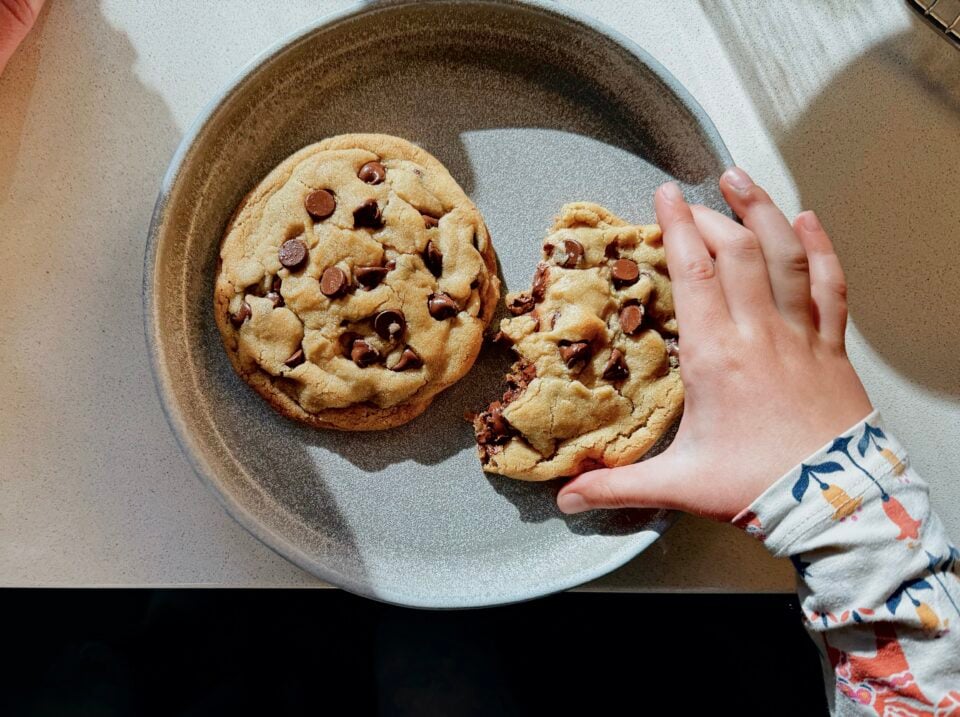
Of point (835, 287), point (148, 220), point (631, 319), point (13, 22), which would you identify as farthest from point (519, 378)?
point (13, 22)

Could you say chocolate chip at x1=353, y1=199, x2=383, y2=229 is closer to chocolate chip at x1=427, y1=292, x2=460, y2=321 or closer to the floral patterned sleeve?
chocolate chip at x1=427, y1=292, x2=460, y2=321

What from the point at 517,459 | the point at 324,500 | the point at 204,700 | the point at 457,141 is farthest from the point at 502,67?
the point at 204,700

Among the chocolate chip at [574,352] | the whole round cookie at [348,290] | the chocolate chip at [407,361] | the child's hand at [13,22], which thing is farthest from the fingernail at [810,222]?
the child's hand at [13,22]

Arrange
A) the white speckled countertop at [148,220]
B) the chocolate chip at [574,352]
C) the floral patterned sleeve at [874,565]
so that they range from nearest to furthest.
Result: the floral patterned sleeve at [874,565]
the chocolate chip at [574,352]
the white speckled countertop at [148,220]

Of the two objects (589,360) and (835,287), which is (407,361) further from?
(835,287)

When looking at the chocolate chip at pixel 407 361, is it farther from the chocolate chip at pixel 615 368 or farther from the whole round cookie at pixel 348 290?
the chocolate chip at pixel 615 368

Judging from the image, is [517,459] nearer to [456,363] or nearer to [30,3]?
[456,363]
